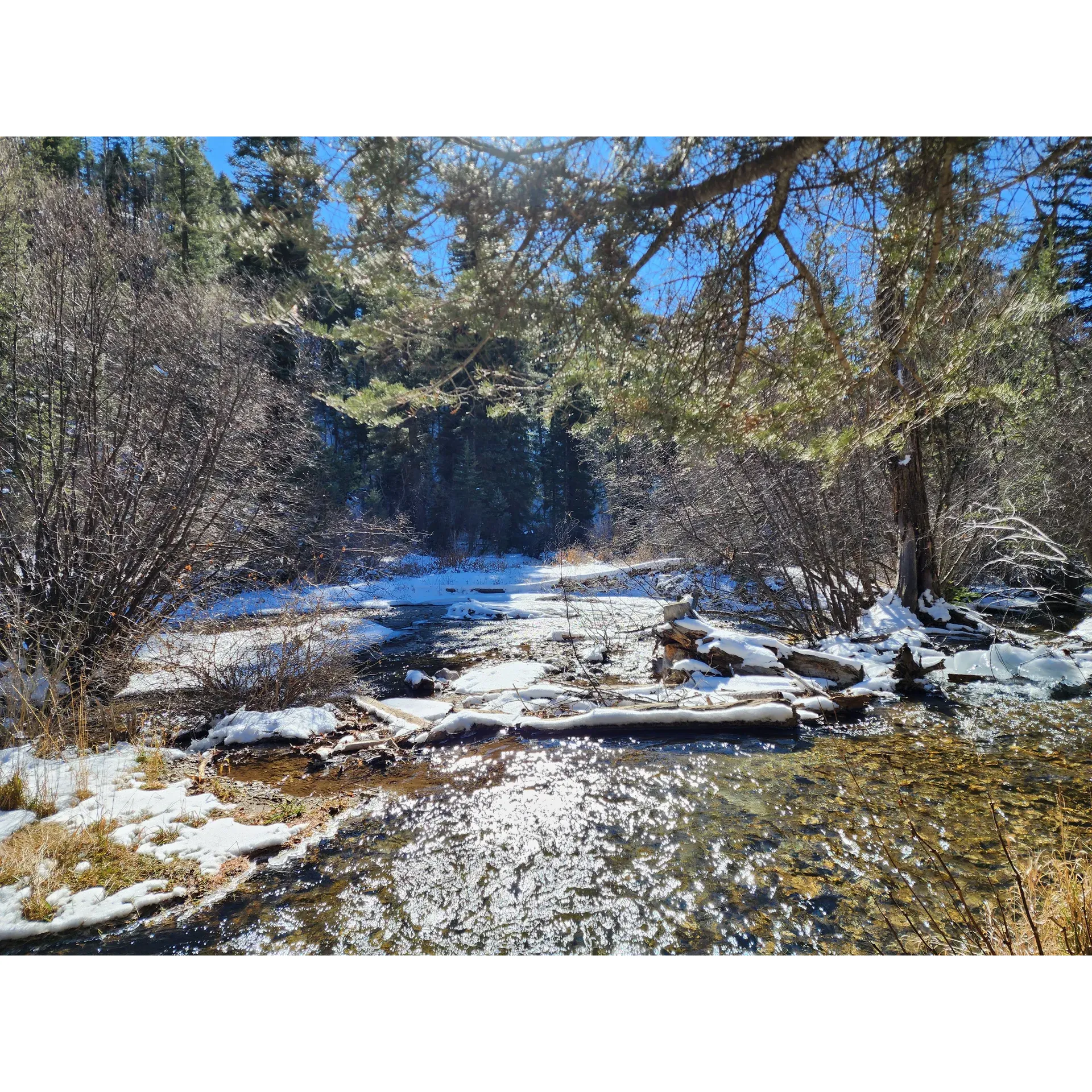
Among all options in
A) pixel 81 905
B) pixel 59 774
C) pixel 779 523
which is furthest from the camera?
pixel 779 523

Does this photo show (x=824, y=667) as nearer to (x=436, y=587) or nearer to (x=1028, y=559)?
(x=1028, y=559)

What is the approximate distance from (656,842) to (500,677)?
9.69ft

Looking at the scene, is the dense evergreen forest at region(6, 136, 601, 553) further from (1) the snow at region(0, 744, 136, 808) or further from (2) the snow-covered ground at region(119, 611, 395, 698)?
(1) the snow at region(0, 744, 136, 808)

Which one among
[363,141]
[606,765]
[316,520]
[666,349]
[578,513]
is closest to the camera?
[363,141]

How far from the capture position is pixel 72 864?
6.61 ft

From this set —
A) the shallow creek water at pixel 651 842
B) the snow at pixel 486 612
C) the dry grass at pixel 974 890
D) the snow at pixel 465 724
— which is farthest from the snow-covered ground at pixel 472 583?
the dry grass at pixel 974 890

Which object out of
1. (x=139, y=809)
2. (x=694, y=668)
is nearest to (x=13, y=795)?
(x=139, y=809)

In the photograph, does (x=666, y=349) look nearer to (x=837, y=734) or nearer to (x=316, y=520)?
(x=837, y=734)

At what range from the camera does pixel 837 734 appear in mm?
3682

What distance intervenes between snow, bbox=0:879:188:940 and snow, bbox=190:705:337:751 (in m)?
1.78

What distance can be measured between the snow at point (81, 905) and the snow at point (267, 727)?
178 cm
